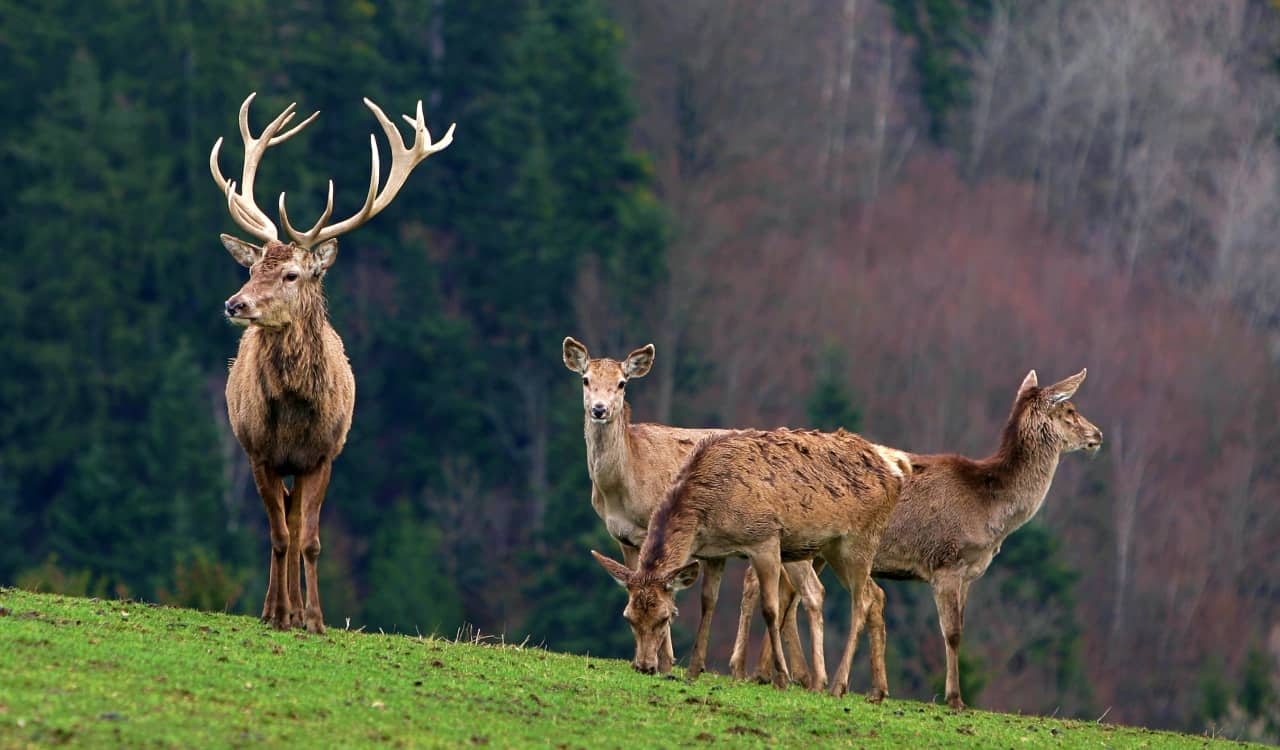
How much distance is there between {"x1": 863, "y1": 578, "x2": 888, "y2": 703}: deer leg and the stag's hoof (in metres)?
3.80

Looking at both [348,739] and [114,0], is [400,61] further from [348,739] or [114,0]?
[348,739]

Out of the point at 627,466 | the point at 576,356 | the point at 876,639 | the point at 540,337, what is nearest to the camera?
the point at 876,639

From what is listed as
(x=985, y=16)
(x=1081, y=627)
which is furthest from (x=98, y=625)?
(x=985, y=16)

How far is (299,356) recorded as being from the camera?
16.7 m

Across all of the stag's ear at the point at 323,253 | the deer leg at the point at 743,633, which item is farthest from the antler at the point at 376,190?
the deer leg at the point at 743,633

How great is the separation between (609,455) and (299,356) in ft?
9.90

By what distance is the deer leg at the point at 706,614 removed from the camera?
1634 cm

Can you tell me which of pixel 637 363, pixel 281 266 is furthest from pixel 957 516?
pixel 281 266

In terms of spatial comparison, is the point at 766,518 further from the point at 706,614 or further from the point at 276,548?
the point at 276,548

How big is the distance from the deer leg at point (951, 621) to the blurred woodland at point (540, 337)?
37110mm

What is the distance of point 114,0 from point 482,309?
550 inches

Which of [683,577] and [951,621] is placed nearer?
[683,577]

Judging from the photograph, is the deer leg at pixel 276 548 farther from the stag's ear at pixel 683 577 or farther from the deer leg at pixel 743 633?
the deer leg at pixel 743 633

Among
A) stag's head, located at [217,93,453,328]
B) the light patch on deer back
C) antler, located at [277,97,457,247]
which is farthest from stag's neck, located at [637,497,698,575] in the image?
antler, located at [277,97,457,247]
